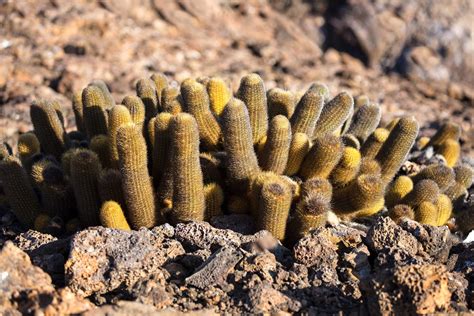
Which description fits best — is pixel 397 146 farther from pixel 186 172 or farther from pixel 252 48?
pixel 252 48

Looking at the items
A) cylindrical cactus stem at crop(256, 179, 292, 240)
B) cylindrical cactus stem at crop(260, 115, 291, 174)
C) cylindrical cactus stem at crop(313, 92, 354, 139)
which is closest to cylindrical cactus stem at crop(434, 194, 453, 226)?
cylindrical cactus stem at crop(313, 92, 354, 139)

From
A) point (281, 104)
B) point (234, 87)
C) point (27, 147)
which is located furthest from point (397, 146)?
A: point (234, 87)

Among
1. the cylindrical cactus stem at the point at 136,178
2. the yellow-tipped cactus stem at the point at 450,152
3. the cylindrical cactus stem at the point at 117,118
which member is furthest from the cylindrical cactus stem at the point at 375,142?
the cylindrical cactus stem at the point at 117,118

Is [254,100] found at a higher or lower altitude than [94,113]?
higher

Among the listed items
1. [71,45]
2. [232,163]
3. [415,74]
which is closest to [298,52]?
[415,74]

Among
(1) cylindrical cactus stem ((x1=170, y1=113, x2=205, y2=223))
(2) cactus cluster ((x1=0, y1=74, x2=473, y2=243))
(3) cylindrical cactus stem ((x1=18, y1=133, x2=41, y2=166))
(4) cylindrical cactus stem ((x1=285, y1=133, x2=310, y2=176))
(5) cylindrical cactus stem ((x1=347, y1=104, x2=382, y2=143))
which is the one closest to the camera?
(1) cylindrical cactus stem ((x1=170, y1=113, x2=205, y2=223))

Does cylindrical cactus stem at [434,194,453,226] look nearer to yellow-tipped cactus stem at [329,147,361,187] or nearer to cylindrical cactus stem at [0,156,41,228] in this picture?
yellow-tipped cactus stem at [329,147,361,187]
